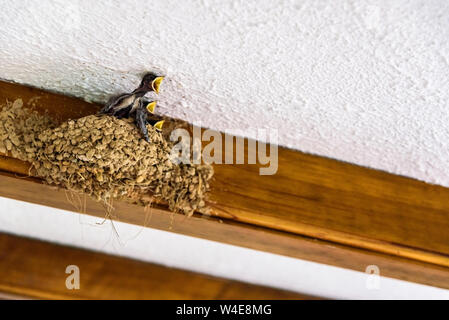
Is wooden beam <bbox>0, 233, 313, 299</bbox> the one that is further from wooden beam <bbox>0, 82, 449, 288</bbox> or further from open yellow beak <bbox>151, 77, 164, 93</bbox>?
open yellow beak <bbox>151, 77, 164, 93</bbox>

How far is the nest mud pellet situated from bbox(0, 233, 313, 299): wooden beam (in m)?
0.88

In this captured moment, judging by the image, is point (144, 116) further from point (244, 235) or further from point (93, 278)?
point (93, 278)

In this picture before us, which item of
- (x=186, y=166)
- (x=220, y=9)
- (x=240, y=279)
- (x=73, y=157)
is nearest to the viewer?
(x=220, y=9)

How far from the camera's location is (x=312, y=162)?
4.82ft

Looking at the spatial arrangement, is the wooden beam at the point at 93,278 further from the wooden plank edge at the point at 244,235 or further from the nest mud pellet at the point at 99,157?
the nest mud pellet at the point at 99,157

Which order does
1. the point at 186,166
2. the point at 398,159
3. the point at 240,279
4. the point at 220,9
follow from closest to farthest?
the point at 220,9, the point at 186,166, the point at 398,159, the point at 240,279

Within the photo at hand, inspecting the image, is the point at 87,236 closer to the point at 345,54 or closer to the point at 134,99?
the point at 134,99

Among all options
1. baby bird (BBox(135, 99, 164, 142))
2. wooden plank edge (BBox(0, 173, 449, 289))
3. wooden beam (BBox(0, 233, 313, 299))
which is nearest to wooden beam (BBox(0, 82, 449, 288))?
wooden plank edge (BBox(0, 173, 449, 289))

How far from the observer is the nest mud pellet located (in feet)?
3.95

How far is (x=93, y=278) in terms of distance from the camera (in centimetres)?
203

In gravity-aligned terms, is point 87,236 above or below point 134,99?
below

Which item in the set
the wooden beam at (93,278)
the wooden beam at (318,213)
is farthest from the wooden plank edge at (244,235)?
the wooden beam at (93,278)

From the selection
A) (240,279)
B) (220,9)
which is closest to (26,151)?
(220,9)

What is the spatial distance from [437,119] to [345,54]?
33 cm
